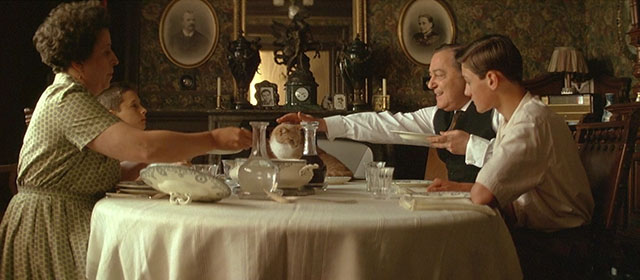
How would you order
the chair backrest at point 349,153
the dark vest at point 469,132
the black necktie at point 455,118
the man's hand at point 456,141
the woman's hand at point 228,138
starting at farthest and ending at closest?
1. the chair backrest at point 349,153
2. the black necktie at point 455,118
3. the dark vest at point 469,132
4. the man's hand at point 456,141
5. the woman's hand at point 228,138

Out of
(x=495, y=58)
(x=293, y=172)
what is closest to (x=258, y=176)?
(x=293, y=172)

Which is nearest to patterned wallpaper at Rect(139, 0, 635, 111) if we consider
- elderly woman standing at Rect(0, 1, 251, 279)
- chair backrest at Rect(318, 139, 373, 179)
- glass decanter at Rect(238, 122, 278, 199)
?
chair backrest at Rect(318, 139, 373, 179)

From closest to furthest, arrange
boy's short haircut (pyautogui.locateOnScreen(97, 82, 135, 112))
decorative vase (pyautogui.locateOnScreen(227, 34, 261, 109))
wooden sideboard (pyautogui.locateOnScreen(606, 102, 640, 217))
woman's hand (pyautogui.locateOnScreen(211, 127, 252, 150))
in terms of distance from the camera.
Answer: woman's hand (pyautogui.locateOnScreen(211, 127, 252, 150))
boy's short haircut (pyautogui.locateOnScreen(97, 82, 135, 112))
wooden sideboard (pyautogui.locateOnScreen(606, 102, 640, 217))
decorative vase (pyautogui.locateOnScreen(227, 34, 261, 109))

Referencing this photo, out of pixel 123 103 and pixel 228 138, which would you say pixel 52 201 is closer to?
pixel 228 138

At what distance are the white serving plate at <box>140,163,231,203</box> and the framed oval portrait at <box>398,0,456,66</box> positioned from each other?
426cm

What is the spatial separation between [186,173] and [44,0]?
3.40 meters

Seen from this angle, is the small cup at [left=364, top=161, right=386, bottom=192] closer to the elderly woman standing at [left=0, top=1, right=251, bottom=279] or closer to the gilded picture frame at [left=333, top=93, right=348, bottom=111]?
the elderly woman standing at [left=0, top=1, right=251, bottom=279]

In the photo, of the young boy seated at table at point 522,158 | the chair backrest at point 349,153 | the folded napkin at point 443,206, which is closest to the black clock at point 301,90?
the chair backrest at point 349,153

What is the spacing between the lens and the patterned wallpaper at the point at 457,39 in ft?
18.0

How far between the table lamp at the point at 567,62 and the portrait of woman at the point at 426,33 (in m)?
1.04

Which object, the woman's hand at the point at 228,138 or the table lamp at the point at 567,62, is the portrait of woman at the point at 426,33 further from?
the woman's hand at the point at 228,138

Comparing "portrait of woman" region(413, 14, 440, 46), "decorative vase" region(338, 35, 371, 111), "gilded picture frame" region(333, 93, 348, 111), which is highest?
"portrait of woman" region(413, 14, 440, 46)

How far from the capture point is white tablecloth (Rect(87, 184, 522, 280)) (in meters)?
1.30

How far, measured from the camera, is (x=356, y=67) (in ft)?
17.5
